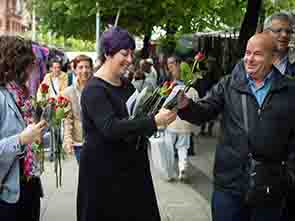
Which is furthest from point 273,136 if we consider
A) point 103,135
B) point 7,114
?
point 7,114

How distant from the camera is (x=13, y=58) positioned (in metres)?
3.31

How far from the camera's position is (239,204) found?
3539 mm

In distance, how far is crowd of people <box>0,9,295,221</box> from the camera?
3326 mm

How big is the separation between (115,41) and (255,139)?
101cm

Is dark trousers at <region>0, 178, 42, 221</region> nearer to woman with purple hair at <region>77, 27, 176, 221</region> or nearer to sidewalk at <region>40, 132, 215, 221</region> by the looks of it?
woman with purple hair at <region>77, 27, 176, 221</region>

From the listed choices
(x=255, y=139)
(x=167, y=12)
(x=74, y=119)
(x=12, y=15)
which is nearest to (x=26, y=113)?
(x=255, y=139)

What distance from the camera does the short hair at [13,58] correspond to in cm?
331

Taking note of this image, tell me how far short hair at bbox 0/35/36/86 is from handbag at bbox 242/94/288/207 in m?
1.30

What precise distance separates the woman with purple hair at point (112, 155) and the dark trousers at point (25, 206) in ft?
0.94

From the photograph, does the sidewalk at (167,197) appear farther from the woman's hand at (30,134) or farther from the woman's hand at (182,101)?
the woman's hand at (30,134)

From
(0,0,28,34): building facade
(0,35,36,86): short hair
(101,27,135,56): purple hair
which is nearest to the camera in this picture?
(0,35,36,86): short hair

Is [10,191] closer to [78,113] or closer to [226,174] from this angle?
[226,174]

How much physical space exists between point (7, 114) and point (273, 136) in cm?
150

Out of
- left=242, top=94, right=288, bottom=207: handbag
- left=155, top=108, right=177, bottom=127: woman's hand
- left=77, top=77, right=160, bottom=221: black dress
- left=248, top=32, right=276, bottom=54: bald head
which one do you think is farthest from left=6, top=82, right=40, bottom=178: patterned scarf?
left=248, top=32, right=276, bottom=54: bald head
